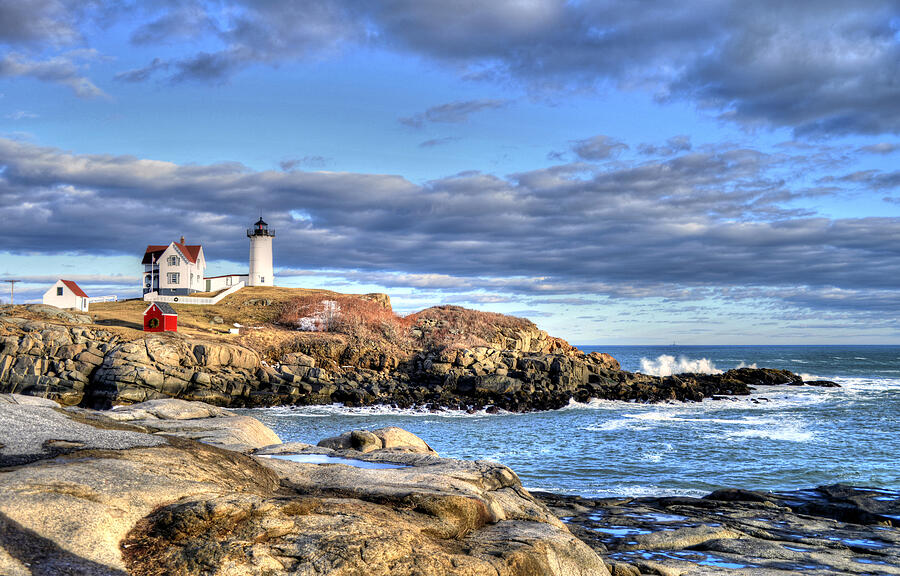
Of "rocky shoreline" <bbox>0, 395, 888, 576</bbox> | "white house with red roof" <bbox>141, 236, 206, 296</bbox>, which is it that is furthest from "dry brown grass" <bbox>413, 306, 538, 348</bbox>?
"rocky shoreline" <bbox>0, 395, 888, 576</bbox>

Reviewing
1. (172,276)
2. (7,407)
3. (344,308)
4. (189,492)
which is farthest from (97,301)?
(189,492)

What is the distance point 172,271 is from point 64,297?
15.3m

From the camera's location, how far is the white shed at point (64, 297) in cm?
6309

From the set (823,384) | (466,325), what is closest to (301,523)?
(466,325)

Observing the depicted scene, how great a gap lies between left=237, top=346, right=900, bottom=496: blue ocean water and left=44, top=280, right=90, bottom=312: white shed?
38.2m

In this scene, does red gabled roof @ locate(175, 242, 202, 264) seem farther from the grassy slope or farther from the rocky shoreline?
the rocky shoreline

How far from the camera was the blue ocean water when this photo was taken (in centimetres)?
1875

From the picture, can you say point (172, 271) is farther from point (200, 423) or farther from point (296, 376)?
point (200, 423)

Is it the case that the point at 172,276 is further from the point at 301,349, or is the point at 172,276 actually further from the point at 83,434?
the point at 83,434

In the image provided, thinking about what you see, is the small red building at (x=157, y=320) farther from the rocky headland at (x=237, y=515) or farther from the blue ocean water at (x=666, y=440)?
the rocky headland at (x=237, y=515)

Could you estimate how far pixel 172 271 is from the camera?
77.6 metres

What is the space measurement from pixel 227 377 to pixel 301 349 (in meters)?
10.7

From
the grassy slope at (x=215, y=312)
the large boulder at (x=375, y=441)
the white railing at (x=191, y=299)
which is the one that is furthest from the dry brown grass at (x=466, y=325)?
the large boulder at (x=375, y=441)

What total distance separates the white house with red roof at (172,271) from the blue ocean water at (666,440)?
4693 cm
